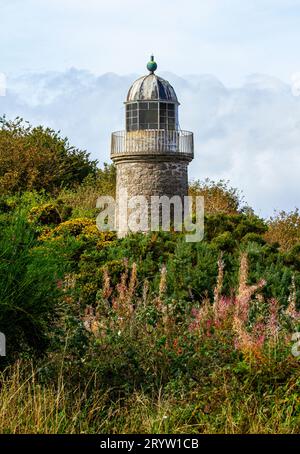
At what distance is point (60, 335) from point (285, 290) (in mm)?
7512

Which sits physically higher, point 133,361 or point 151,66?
point 151,66

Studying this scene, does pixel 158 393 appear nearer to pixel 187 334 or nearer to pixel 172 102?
pixel 187 334

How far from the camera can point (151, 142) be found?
2975 centimetres

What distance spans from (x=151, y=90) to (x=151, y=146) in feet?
5.99

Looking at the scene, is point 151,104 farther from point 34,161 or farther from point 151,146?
point 34,161

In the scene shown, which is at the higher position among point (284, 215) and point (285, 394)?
point (284, 215)

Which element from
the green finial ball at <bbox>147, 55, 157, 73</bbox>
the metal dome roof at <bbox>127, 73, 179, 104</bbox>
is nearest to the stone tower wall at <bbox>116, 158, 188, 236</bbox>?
the metal dome roof at <bbox>127, 73, 179, 104</bbox>

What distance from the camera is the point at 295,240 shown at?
31.9 m

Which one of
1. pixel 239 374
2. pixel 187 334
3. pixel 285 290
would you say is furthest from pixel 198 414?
pixel 285 290

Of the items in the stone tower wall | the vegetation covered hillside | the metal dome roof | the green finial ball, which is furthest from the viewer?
the green finial ball

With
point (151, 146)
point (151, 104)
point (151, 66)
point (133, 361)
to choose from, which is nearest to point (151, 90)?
point (151, 104)

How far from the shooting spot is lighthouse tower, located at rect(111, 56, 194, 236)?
2964 cm

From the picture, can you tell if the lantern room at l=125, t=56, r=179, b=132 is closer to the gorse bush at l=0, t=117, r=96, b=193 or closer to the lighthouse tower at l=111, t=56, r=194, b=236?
the lighthouse tower at l=111, t=56, r=194, b=236

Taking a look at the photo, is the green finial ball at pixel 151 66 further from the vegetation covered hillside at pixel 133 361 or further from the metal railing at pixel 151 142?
the vegetation covered hillside at pixel 133 361
